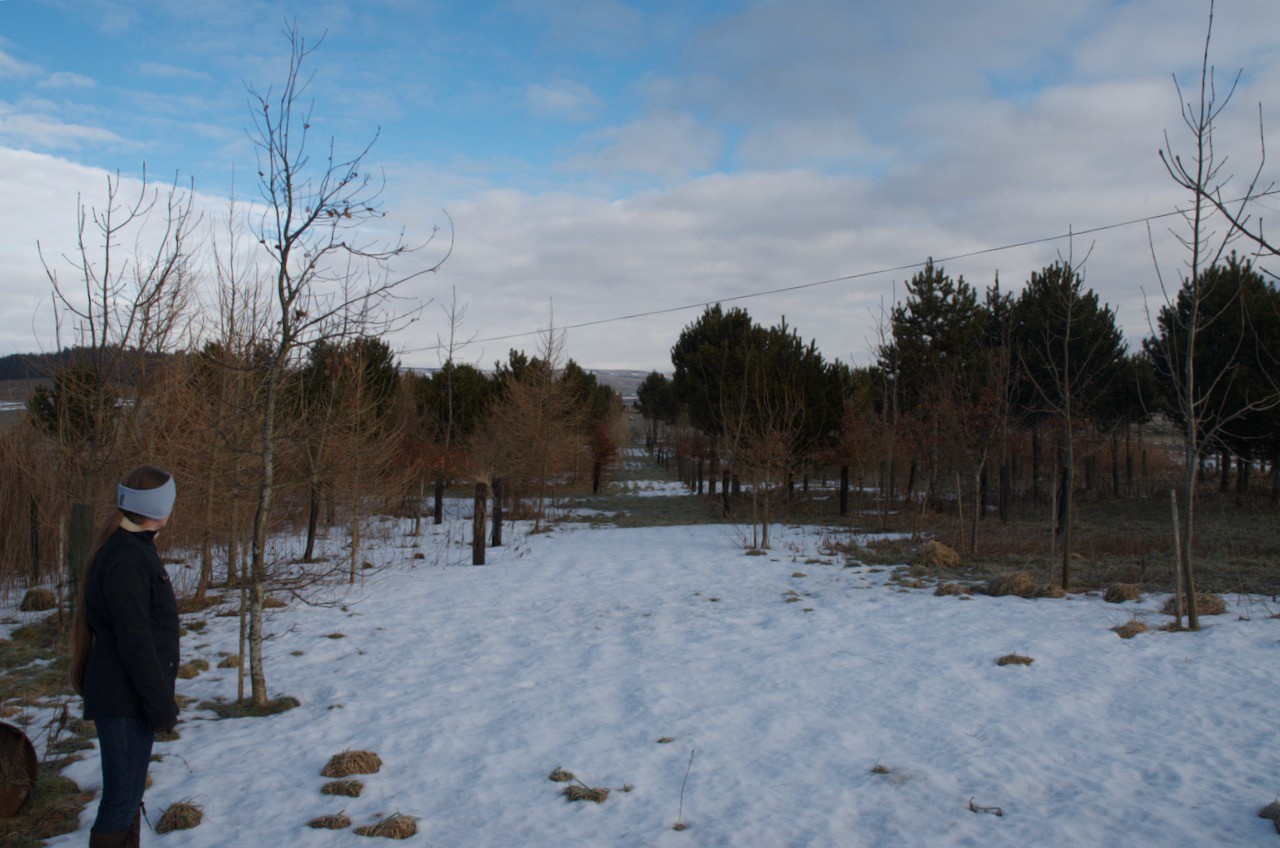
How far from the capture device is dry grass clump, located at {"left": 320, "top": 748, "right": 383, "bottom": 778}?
5.46m

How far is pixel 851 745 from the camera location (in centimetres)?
594

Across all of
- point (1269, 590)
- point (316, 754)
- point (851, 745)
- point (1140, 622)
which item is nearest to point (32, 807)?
point (316, 754)

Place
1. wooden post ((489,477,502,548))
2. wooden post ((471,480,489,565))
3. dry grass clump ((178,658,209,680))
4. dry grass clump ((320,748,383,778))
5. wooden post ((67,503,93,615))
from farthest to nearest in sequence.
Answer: wooden post ((489,477,502,548)) → wooden post ((471,480,489,565)) → dry grass clump ((178,658,209,680)) → wooden post ((67,503,93,615)) → dry grass clump ((320,748,383,778))

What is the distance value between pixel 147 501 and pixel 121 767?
1.21m

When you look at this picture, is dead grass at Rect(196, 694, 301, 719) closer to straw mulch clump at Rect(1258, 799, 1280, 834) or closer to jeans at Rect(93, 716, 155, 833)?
jeans at Rect(93, 716, 155, 833)

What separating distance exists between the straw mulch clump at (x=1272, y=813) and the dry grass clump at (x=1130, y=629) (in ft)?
14.3

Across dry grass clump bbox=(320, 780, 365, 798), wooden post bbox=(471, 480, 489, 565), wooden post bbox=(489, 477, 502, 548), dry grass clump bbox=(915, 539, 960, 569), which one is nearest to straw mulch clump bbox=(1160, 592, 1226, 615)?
dry grass clump bbox=(915, 539, 960, 569)

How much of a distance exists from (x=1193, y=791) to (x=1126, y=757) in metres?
0.59

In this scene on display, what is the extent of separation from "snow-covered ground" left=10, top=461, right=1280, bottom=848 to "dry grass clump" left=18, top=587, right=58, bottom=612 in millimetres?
2216

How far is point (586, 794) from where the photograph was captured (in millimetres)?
5121

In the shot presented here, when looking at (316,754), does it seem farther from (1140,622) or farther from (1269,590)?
(1269,590)

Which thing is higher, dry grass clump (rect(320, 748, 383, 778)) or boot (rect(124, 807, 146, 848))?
boot (rect(124, 807, 146, 848))

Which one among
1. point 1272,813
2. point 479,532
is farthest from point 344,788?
point 479,532

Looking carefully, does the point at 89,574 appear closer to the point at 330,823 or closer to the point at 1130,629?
the point at 330,823
